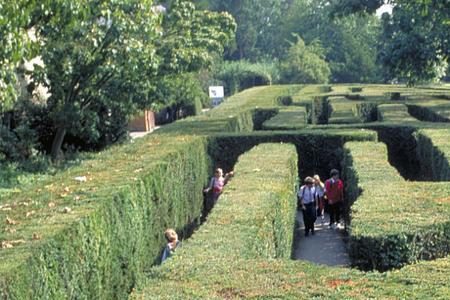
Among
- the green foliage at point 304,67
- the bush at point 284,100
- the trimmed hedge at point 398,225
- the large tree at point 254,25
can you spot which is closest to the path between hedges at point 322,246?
the trimmed hedge at point 398,225

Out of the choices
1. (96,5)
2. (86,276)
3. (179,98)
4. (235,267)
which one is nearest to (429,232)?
(235,267)

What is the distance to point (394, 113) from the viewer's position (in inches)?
885

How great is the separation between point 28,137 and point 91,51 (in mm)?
3405

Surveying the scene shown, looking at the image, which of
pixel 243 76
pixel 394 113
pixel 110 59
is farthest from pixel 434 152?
pixel 243 76

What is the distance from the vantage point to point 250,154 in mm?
15016

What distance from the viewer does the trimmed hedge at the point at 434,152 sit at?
44.4 feet

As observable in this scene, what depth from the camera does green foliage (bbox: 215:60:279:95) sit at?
60.4 m

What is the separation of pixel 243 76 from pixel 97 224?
52315 mm

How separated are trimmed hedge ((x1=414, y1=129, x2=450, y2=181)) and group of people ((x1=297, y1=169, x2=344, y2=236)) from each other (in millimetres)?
1827

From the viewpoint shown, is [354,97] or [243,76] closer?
[354,97]

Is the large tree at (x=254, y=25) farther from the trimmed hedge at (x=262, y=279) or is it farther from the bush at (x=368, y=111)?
the trimmed hedge at (x=262, y=279)

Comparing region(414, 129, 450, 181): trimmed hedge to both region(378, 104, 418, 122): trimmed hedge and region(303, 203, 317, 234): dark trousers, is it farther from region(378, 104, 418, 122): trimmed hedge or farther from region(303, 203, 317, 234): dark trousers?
region(378, 104, 418, 122): trimmed hedge

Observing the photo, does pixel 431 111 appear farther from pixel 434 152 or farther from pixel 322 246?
pixel 322 246

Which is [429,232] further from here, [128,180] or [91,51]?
[91,51]
